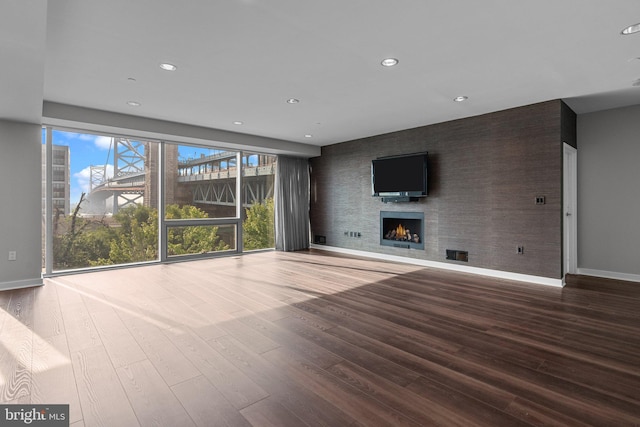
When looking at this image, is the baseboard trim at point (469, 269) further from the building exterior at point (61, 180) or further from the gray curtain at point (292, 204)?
the building exterior at point (61, 180)

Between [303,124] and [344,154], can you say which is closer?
[303,124]

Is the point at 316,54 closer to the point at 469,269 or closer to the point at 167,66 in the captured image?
the point at 167,66

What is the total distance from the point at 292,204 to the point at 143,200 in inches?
130

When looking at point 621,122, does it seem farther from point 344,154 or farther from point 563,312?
point 344,154

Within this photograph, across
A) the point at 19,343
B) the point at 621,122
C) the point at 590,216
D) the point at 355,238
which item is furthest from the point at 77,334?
the point at 621,122

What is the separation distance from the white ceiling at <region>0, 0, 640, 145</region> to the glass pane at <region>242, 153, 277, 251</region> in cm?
269

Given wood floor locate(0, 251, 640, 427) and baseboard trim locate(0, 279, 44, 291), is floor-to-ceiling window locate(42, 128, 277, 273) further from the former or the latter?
wood floor locate(0, 251, 640, 427)

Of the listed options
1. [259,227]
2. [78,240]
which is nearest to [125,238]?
[78,240]

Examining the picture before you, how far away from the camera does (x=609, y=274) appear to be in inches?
187

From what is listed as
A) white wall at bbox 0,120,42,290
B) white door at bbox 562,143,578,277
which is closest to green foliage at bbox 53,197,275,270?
white wall at bbox 0,120,42,290

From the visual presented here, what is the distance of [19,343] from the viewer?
2549mm

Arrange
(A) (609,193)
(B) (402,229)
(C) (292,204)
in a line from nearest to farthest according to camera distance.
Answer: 1. (A) (609,193)
2. (B) (402,229)
3. (C) (292,204)

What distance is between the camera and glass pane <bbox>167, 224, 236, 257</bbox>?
240 inches

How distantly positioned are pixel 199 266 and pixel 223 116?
269cm
